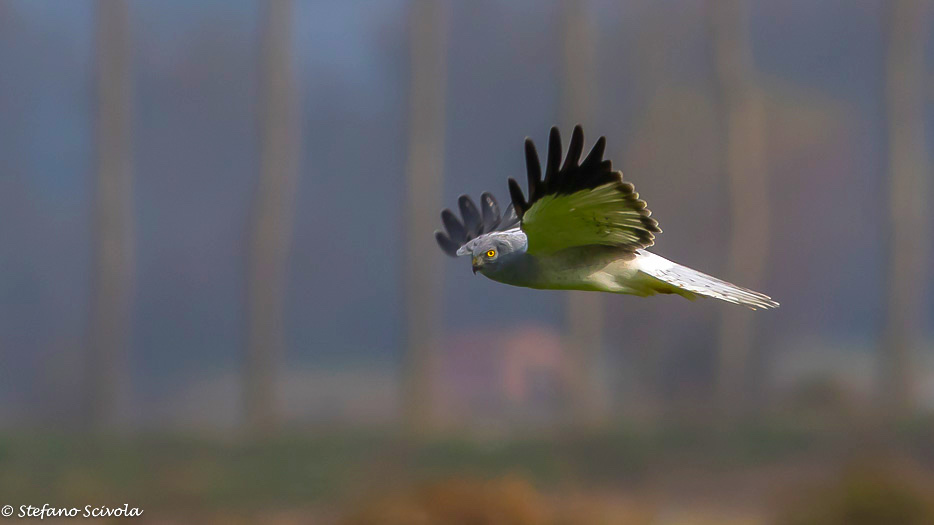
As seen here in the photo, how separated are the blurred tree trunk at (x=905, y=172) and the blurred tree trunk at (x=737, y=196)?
0.84 m

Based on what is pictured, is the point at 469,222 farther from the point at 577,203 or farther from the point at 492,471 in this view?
the point at 492,471

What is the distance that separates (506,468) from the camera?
229 inches

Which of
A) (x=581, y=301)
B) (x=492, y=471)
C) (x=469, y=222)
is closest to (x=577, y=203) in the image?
(x=469, y=222)

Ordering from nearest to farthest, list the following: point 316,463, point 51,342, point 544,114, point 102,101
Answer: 1. point 316,463
2. point 102,101
3. point 51,342
4. point 544,114

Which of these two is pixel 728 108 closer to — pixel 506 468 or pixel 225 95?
pixel 506 468

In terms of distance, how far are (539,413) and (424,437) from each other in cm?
89

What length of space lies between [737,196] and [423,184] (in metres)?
2.03

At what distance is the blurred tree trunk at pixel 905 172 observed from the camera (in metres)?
6.43

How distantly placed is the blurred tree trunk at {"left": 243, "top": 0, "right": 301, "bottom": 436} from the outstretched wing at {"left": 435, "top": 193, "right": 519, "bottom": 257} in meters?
3.83

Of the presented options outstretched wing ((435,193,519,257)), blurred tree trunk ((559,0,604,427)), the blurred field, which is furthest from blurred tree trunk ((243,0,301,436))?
outstretched wing ((435,193,519,257))

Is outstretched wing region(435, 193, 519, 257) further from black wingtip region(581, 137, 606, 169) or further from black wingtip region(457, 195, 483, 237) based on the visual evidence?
black wingtip region(581, 137, 606, 169)

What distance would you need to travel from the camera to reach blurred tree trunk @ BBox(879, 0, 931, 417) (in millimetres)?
6434

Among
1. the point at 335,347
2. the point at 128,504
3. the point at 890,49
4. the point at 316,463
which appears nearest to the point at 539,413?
the point at 316,463

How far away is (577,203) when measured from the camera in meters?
1.90
